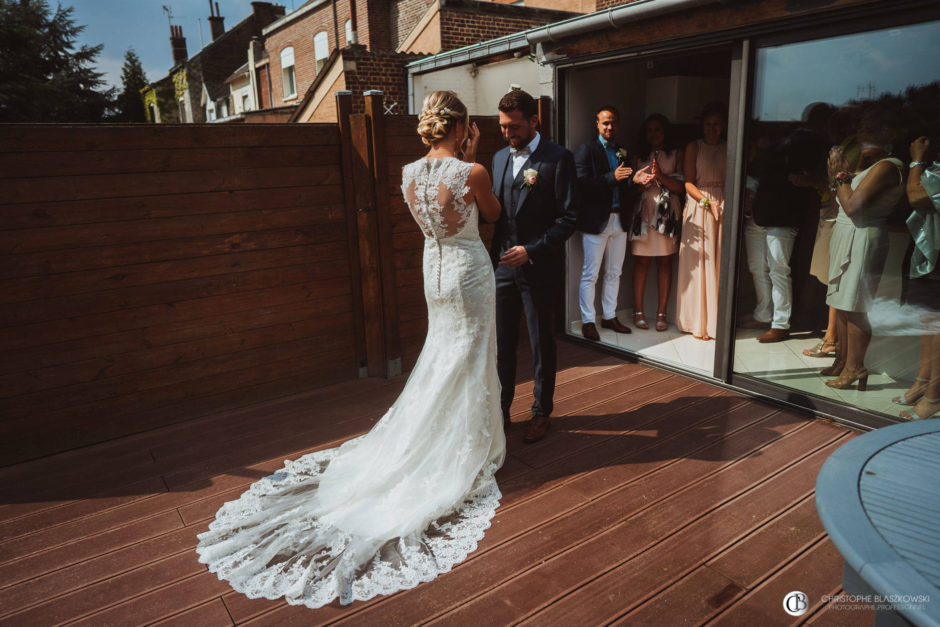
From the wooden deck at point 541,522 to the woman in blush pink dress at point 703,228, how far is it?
1399mm

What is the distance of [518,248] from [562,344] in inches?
98.6

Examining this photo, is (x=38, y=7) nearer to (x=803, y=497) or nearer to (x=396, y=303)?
(x=396, y=303)

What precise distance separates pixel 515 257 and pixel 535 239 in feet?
0.83

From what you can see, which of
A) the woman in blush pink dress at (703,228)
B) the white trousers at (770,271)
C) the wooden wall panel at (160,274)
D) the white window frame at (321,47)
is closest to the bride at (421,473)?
the wooden wall panel at (160,274)

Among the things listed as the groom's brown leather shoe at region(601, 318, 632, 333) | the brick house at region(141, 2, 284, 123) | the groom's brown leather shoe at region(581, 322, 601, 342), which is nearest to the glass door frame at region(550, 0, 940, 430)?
the groom's brown leather shoe at region(581, 322, 601, 342)

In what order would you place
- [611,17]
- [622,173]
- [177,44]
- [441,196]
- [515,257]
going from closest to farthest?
[441,196]
[515,257]
[611,17]
[622,173]
[177,44]

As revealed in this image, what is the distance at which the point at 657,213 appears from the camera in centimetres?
599

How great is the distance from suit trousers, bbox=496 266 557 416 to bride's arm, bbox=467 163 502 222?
491 millimetres

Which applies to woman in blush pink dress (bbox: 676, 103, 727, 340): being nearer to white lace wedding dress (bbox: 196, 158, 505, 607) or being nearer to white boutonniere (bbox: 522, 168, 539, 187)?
white boutonniere (bbox: 522, 168, 539, 187)

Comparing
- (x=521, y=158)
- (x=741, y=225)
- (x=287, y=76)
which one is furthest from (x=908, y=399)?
(x=287, y=76)

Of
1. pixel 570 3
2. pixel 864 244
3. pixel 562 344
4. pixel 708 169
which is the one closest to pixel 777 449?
pixel 864 244

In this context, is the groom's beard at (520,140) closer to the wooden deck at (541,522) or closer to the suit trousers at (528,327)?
the suit trousers at (528,327)

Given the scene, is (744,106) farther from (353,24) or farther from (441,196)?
(353,24)

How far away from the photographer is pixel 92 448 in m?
4.09
